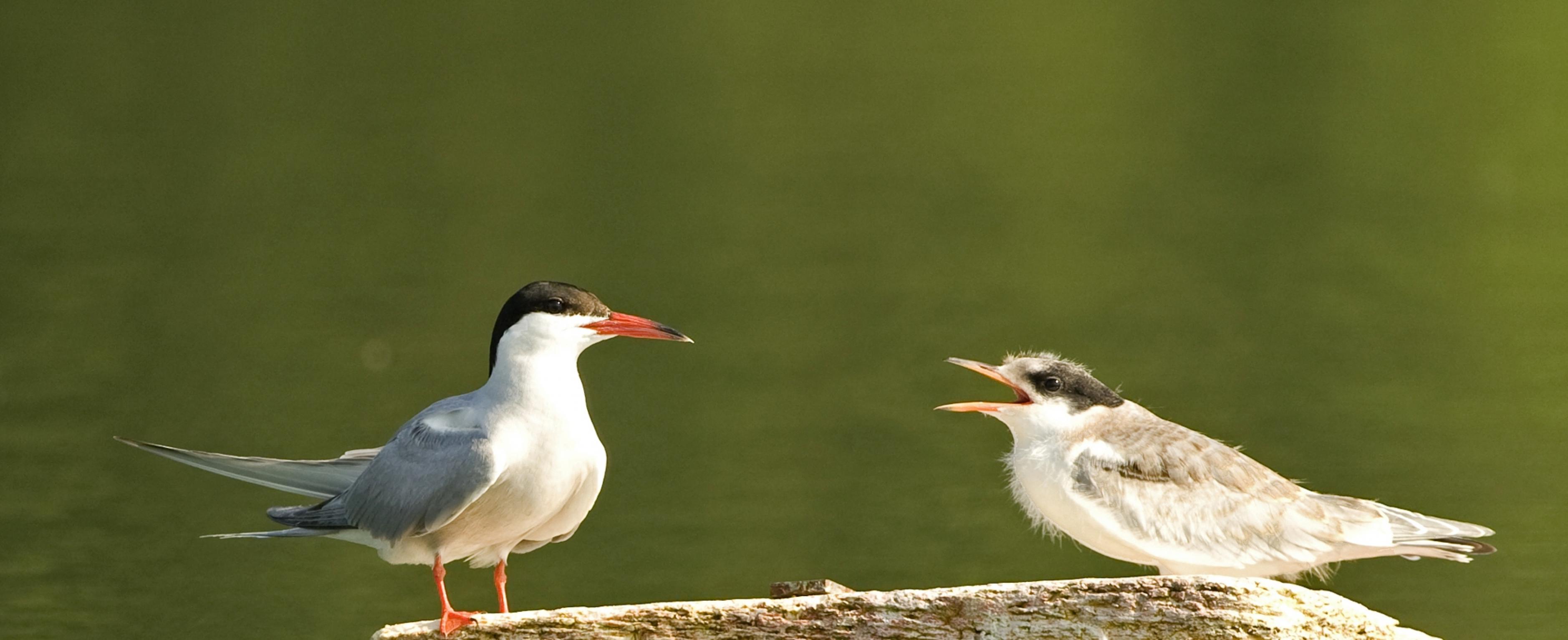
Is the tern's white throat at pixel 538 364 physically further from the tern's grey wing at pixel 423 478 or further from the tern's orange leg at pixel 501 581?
the tern's orange leg at pixel 501 581

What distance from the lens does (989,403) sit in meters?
7.25

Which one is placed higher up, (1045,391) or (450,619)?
(1045,391)

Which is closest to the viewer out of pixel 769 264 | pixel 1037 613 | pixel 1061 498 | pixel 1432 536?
pixel 1037 613

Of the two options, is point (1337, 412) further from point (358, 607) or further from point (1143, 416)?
point (1143, 416)

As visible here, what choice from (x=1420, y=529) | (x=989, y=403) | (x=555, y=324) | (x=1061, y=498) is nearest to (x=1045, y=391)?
(x=989, y=403)

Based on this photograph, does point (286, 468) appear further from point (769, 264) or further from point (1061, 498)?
point (769, 264)

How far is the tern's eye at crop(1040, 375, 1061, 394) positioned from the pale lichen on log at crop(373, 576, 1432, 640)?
1156mm

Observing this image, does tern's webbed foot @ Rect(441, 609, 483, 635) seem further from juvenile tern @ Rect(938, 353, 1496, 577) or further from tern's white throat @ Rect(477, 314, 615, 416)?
juvenile tern @ Rect(938, 353, 1496, 577)

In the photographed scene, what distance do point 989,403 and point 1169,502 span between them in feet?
2.40

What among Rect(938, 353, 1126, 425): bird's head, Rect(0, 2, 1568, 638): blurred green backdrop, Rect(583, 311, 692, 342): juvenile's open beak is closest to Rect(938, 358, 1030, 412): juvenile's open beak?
Rect(938, 353, 1126, 425): bird's head

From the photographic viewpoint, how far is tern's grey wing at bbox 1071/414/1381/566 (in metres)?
6.93

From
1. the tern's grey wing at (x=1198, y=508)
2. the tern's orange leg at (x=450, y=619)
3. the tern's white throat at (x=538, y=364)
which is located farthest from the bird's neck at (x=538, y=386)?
the tern's grey wing at (x=1198, y=508)

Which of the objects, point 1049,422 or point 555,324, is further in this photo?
point 1049,422

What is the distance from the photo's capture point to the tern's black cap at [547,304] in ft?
21.2
